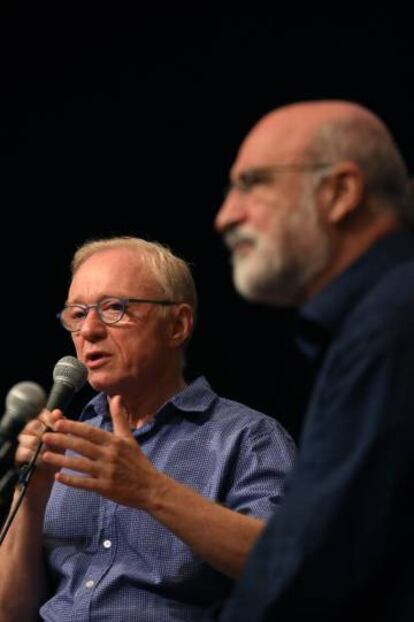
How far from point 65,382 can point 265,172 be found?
31.4 inches

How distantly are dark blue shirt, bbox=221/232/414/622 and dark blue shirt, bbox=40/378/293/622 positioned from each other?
789 millimetres

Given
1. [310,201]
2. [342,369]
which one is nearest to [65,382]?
[310,201]

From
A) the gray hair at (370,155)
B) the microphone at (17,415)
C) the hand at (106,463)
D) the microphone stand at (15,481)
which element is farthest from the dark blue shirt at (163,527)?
the gray hair at (370,155)

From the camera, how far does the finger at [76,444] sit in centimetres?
193

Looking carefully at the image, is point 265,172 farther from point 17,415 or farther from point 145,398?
point 145,398

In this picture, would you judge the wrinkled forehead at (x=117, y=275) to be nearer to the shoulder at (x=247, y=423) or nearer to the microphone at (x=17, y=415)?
the shoulder at (x=247, y=423)

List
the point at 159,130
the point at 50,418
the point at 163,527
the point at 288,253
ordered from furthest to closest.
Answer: the point at 159,130 < the point at 163,527 < the point at 50,418 < the point at 288,253

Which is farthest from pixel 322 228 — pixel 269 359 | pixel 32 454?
pixel 269 359

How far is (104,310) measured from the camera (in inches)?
104

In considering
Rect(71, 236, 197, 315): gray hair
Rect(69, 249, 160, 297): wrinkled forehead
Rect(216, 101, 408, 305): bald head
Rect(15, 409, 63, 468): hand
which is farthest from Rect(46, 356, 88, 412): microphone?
Rect(216, 101, 408, 305): bald head

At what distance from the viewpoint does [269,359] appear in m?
3.59

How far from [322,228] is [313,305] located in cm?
16

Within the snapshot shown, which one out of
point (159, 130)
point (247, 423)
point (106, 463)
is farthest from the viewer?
point (159, 130)

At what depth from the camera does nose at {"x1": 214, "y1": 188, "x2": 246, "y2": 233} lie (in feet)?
5.81
